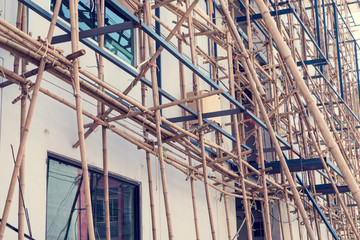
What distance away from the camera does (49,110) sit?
6523 millimetres

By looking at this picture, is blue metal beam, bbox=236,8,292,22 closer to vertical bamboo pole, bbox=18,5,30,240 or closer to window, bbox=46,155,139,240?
window, bbox=46,155,139,240

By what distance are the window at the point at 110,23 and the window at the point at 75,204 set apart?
6.27ft

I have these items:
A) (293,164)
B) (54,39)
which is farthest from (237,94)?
(54,39)

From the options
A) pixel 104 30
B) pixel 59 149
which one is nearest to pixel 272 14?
pixel 59 149

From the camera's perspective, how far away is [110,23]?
8.55m

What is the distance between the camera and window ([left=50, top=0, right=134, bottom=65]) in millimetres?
7758

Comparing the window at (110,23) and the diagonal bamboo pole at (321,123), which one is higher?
the window at (110,23)

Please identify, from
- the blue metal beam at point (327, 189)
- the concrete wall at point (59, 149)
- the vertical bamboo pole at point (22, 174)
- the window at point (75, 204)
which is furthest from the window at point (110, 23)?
the blue metal beam at point (327, 189)

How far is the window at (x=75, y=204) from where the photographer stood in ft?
21.5

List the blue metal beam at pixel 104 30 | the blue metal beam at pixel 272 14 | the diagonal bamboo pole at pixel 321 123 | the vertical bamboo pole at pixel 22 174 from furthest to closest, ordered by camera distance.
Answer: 1. the blue metal beam at pixel 272 14
2. the blue metal beam at pixel 104 30
3. the vertical bamboo pole at pixel 22 174
4. the diagonal bamboo pole at pixel 321 123

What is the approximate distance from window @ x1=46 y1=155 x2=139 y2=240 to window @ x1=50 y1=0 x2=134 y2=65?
1.91 metres

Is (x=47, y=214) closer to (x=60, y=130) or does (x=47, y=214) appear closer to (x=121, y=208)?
(x=60, y=130)

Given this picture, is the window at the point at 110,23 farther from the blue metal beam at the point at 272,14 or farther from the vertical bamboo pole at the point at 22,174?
the blue metal beam at the point at 272,14

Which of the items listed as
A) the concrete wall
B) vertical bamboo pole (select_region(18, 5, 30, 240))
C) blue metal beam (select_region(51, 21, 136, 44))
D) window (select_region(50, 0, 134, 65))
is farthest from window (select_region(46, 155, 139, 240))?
window (select_region(50, 0, 134, 65))
